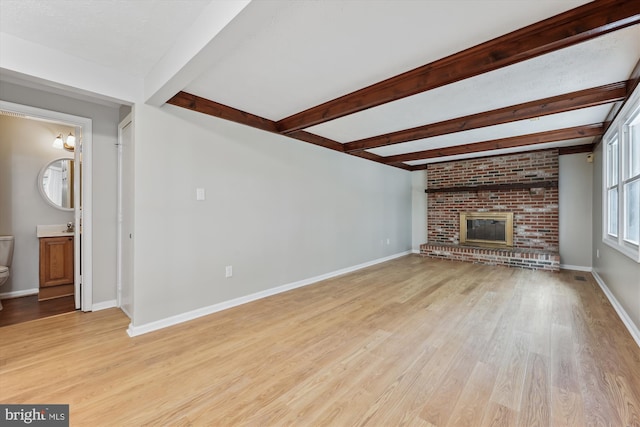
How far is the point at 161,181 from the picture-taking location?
2643 mm

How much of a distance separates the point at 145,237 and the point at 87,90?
131 centimetres

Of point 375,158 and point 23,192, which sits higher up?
point 375,158

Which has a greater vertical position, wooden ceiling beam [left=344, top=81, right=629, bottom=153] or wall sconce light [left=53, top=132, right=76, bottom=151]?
wooden ceiling beam [left=344, top=81, right=629, bottom=153]

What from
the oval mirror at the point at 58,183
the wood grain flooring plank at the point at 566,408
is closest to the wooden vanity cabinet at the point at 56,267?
the oval mirror at the point at 58,183

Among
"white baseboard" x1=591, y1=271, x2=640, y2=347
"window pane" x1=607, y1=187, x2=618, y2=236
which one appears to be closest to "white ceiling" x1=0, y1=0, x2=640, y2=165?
"window pane" x1=607, y1=187, x2=618, y2=236

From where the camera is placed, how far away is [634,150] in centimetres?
267

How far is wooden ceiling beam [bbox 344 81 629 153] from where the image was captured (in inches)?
103

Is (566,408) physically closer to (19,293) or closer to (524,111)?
(524,111)

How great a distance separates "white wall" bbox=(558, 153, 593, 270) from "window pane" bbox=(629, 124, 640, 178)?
8.89 feet

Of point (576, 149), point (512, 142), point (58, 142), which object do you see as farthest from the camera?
point (576, 149)

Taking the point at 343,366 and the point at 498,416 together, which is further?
the point at 343,366

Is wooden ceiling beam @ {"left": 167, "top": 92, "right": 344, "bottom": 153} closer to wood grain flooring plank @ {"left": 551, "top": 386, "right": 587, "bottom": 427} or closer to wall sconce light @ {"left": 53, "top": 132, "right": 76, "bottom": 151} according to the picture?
wall sconce light @ {"left": 53, "top": 132, "right": 76, "bottom": 151}
